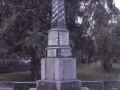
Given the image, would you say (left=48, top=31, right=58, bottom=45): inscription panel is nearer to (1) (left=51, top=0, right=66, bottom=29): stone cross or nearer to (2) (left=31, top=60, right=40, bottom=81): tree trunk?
(1) (left=51, top=0, right=66, bottom=29): stone cross

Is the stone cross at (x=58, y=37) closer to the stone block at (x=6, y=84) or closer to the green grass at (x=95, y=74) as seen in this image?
the stone block at (x=6, y=84)

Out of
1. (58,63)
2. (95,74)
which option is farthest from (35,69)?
(58,63)

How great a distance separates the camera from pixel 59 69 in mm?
8953

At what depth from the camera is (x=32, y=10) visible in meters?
16.3

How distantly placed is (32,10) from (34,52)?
2.49 metres

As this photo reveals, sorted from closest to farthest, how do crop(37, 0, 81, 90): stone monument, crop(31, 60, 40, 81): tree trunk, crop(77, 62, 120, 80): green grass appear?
crop(37, 0, 81, 90): stone monument < crop(31, 60, 40, 81): tree trunk < crop(77, 62, 120, 80): green grass

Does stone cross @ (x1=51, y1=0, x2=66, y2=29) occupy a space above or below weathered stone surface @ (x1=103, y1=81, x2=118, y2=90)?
above

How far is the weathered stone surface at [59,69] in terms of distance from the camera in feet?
29.5

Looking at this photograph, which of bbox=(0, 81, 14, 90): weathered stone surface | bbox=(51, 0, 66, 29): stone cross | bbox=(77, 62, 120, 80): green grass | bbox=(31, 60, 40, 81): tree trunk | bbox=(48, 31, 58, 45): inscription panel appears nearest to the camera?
bbox=(48, 31, 58, 45): inscription panel

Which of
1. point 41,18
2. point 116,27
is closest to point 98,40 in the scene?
A: point 116,27

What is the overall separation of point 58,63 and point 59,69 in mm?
198

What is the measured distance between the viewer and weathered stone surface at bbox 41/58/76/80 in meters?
8.98

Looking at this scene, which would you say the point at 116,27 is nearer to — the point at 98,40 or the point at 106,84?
the point at 98,40

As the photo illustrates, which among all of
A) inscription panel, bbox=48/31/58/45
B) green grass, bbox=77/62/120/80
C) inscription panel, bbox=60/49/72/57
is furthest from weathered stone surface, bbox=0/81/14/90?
green grass, bbox=77/62/120/80
